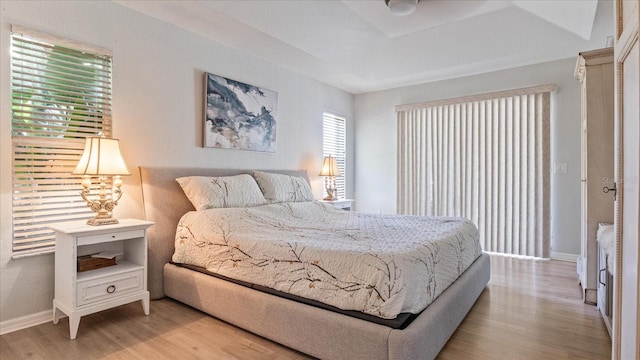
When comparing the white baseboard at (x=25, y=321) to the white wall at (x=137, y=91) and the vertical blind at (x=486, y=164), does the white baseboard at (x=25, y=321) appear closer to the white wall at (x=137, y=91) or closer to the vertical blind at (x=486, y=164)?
the white wall at (x=137, y=91)

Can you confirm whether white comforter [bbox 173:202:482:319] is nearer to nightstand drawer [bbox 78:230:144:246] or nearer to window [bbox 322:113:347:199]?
nightstand drawer [bbox 78:230:144:246]

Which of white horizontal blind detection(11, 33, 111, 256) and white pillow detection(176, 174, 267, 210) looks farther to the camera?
white pillow detection(176, 174, 267, 210)

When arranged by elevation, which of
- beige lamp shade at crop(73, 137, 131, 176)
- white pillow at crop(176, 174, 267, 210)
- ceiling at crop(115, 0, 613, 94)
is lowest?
white pillow at crop(176, 174, 267, 210)

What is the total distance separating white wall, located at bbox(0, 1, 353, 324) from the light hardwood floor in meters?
0.46

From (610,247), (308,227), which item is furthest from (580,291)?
(308,227)

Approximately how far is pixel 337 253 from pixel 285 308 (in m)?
0.47

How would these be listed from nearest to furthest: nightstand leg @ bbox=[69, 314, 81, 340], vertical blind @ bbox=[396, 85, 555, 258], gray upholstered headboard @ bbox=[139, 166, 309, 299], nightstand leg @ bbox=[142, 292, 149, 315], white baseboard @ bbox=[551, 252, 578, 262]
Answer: nightstand leg @ bbox=[69, 314, 81, 340]
nightstand leg @ bbox=[142, 292, 149, 315]
gray upholstered headboard @ bbox=[139, 166, 309, 299]
white baseboard @ bbox=[551, 252, 578, 262]
vertical blind @ bbox=[396, 85, 555, 258]

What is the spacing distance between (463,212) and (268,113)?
3.05 m

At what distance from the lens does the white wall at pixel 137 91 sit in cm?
227

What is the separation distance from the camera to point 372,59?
433 centimetres

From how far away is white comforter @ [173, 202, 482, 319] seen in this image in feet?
5.73

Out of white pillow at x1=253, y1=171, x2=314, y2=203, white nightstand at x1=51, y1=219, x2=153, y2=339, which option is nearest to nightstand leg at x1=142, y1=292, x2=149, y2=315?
white nightstand at x1=51, y1=219, x2=153, y2=339

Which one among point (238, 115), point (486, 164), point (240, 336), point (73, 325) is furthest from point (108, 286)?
point (486, 164)

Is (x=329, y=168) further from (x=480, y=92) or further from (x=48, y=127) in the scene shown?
(x=48, y=127)
